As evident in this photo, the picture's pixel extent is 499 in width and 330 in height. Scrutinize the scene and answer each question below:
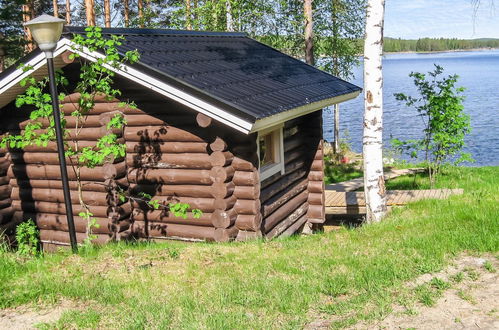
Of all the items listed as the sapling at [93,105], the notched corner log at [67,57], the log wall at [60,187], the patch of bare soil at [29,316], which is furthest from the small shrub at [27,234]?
the patch of bare soil at [29,316]

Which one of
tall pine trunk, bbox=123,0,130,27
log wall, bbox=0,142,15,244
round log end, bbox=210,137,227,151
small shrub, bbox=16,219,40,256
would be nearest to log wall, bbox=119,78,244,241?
round log end, bbox=210,137,227,151

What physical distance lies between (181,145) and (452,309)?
15.4 feet

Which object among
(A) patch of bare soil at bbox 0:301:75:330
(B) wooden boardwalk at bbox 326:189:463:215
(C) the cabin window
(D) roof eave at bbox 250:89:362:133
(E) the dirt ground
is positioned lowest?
(B) wooden boardwalk at bbox 326:189:463:215

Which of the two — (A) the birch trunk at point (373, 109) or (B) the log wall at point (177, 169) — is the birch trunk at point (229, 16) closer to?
(A) the birch trunk at point (373, 109)

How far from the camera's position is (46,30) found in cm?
646

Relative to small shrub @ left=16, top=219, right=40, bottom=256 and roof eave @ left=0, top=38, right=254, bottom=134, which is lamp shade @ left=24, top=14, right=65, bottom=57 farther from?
small shrub @ left=16, top=219, right=40, bottom=256

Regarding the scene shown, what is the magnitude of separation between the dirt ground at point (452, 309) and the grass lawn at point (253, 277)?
128mm

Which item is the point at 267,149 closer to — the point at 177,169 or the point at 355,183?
the point at 177,169

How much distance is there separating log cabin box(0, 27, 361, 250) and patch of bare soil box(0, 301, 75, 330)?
2.97 m

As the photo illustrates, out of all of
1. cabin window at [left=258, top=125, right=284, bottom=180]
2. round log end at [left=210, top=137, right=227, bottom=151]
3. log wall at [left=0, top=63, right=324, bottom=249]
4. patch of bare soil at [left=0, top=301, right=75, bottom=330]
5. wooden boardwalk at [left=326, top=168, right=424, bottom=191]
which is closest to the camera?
patch of bare soil at [left=0, top=301, right=75, bottom=330]

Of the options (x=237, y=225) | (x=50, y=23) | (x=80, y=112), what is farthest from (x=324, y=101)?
(x=50, y=23)

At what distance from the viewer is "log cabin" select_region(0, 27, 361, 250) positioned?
7.43 metres

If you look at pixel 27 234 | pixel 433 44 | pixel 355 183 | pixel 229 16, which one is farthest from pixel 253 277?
pixel 433 44

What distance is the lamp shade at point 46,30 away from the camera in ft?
21.0
